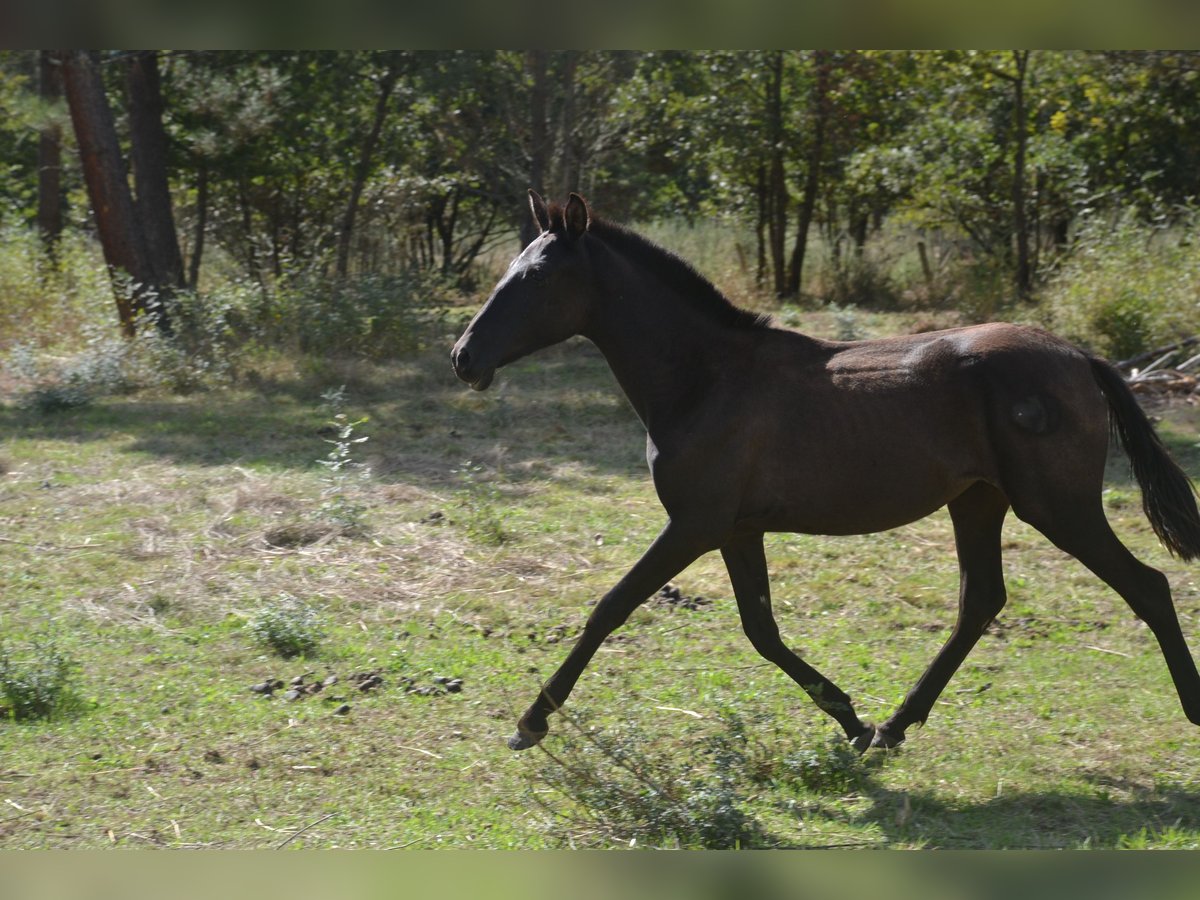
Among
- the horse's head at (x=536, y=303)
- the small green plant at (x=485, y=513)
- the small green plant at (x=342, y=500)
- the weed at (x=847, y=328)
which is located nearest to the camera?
the horse's head at (x=536, y=303)

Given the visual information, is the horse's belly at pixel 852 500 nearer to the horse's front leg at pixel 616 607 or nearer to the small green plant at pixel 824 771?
the horse's front leg at pixel 616 607

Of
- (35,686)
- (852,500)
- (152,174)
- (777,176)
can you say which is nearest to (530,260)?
(852,500)

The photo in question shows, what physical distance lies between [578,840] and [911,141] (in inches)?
642

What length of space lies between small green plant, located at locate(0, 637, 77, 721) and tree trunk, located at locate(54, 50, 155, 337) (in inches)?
369

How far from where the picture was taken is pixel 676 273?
17.0 ft

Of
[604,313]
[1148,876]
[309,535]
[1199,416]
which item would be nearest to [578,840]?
[604,313]

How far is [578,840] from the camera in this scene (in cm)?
421

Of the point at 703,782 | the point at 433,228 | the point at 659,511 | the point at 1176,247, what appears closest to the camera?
the point at 703,782

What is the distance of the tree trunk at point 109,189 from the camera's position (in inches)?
572

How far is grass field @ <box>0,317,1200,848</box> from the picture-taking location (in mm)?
4508

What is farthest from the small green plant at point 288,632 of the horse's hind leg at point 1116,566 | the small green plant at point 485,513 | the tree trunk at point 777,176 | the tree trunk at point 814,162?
the tree trunk at point 814,162

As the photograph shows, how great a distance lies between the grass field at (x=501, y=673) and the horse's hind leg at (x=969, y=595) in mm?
182

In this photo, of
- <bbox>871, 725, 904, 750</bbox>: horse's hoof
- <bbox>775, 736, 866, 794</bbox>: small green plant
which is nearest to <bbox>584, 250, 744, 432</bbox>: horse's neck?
A: <bbox>775, 736, 866, 794</bbox>: small green plant
